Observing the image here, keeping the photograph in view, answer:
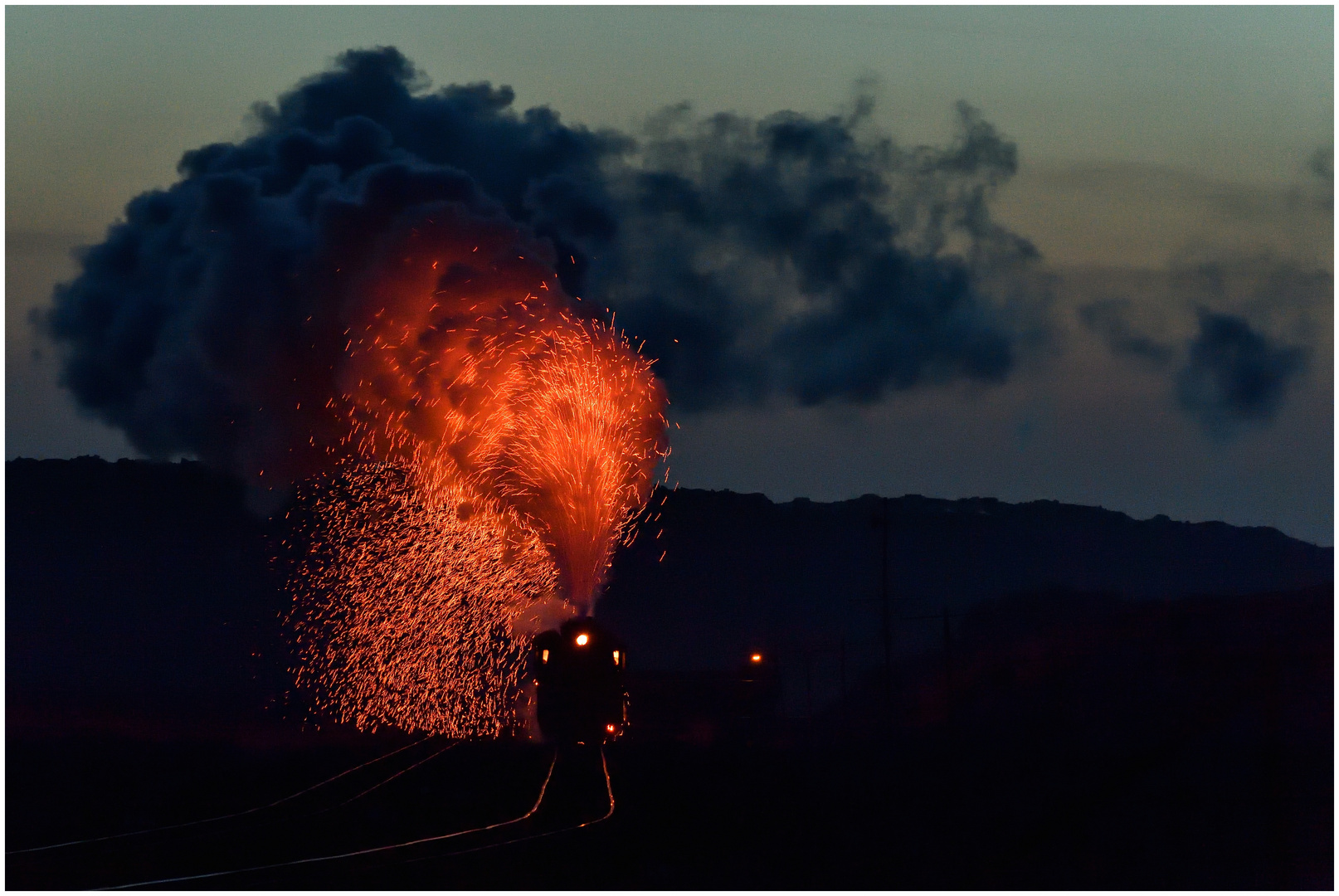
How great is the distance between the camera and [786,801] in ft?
84.1

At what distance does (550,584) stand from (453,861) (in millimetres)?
19569

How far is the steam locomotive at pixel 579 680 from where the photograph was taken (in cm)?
3722

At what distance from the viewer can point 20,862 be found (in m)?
19.4

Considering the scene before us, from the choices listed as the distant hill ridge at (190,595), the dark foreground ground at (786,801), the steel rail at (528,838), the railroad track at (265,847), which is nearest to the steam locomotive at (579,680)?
the dark foreground ground at (786,801)

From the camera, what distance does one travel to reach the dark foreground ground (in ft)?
58.3

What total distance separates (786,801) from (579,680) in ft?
42.2

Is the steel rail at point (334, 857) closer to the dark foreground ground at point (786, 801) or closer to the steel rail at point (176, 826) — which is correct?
the dark foreground ground at point (786, 801)

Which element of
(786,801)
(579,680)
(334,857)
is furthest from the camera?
(579,680)

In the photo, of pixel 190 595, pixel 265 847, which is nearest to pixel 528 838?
pixel 265 847

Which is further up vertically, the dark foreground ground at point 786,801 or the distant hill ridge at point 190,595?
the distant hill ridge at point 190,595

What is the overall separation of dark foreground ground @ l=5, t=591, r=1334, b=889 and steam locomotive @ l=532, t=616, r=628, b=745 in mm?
1002

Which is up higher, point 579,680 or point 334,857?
point 579,680

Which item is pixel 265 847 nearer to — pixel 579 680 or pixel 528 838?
pixel 528 838

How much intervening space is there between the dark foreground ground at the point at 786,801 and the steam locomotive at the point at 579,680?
100 centimetres
